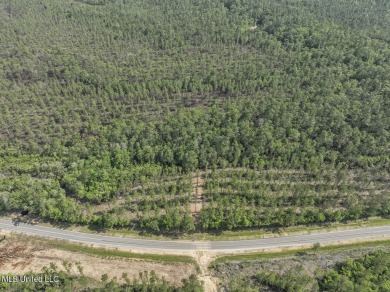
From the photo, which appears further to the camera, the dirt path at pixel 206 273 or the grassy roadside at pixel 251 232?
the grassy roadside at pixel 251 232

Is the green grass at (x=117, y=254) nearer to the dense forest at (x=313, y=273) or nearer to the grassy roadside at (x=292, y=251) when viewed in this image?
the grassy roadside at (x=292, y=251)

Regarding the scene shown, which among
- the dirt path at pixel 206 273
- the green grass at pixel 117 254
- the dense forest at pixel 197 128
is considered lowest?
the dirt path at pixel 206 273

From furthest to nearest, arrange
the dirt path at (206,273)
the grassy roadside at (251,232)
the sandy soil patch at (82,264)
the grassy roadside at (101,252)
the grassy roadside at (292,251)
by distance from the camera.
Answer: the grassy roadside at (251,232) → the grassy roadside at (292,251) → the grassy roadside at (101,252) → the sandy soil patch at (82,264) → the dirt path at (206,273)

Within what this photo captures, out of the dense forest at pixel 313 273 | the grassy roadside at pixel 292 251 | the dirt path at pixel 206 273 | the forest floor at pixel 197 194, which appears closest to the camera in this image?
the dense forest at pixel 313 273

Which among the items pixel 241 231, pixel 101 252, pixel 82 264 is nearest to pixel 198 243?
pixel 241 231

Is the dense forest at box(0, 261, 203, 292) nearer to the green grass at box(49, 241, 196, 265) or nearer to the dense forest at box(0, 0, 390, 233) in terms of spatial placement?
the green grass at box(49, 241, 196, 265)

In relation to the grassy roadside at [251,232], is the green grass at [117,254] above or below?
below

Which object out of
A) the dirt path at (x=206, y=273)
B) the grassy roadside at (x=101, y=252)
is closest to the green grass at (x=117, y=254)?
the grassy roadside at (x=101, y=252)
